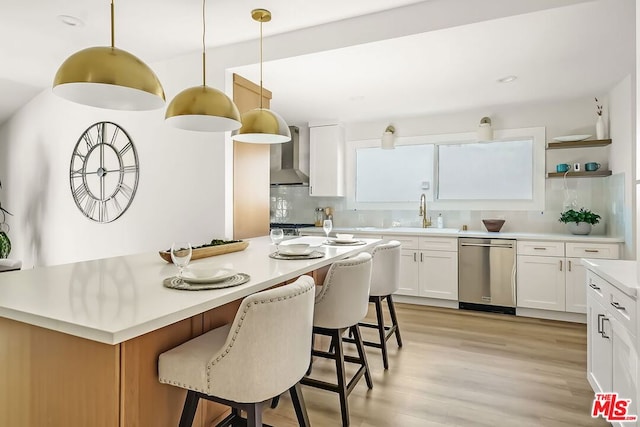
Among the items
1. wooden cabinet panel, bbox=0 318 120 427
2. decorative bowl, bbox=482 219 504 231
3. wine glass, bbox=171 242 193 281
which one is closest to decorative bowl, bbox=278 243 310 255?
wine glass, bbox=171 242 193 281

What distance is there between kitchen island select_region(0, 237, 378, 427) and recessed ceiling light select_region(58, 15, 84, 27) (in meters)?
2.21

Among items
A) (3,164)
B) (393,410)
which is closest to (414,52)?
(393,410)

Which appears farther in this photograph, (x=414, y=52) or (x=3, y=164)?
(x=3, y=164)

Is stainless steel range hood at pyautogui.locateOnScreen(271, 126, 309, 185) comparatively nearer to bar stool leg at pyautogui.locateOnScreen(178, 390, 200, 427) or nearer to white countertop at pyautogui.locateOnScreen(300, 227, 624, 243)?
white countertop at pyautogui.locateOnScreen(300, 227, 624, 243)

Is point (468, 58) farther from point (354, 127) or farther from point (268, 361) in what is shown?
point (268, 361)

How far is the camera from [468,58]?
3.02m

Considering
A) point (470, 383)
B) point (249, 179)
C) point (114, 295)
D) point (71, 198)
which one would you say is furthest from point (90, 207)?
point (470, 383)

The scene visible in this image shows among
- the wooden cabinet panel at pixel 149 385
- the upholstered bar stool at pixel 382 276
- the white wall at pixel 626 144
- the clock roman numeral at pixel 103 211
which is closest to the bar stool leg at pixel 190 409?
the wooden cabinet panel at pixel 149 385

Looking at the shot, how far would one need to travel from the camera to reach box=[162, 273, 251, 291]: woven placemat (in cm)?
143

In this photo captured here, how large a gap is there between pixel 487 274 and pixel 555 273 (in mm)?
641

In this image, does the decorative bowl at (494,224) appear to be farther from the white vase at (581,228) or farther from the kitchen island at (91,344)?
the kitchen island at (91,344)

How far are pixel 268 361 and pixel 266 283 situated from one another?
0.39 metres

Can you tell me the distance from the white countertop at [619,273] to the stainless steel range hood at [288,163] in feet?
12.6
